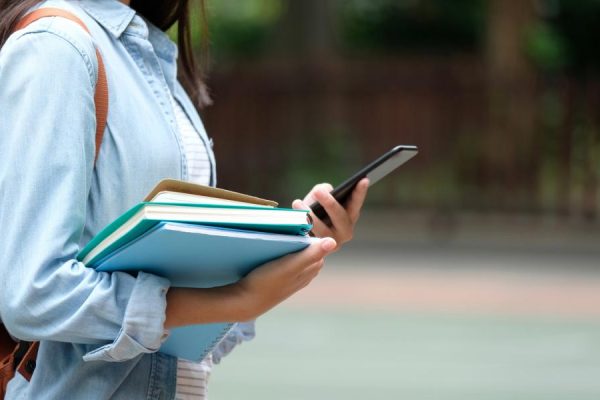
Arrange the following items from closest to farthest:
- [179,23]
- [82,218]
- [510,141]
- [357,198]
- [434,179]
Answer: [82,218] → [357,198] → [179,23] → [434,179] → [510,141]

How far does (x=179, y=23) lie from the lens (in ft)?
8.16

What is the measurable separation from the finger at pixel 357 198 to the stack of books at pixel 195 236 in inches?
15.7

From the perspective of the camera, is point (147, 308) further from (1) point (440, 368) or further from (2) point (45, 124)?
(1) point (440, 368)

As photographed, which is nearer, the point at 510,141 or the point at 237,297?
the point at 237,297

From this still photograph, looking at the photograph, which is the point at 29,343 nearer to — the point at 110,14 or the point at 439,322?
the point at 110,14

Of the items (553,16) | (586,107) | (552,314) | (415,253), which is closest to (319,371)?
(552,314)

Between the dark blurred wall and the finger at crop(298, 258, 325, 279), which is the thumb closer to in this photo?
the finger at crop(298, 258, 325, 279)

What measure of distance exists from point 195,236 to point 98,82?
296mm

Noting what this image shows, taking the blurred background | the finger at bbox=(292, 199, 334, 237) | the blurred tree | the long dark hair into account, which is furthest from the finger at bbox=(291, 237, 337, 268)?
the blurred tree

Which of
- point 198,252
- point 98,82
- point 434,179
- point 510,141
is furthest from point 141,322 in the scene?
point 510,141

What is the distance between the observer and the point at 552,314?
10.3 m

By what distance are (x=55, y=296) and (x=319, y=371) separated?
6.29 metres

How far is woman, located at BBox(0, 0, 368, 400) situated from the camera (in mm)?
1745

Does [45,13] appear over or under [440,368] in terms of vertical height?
over
